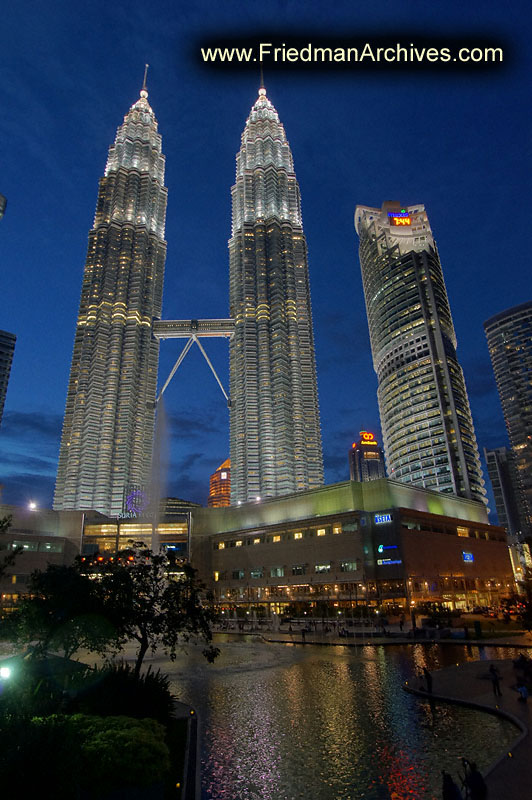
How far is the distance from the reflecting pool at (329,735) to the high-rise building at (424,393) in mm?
139630

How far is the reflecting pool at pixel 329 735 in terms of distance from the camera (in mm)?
13500

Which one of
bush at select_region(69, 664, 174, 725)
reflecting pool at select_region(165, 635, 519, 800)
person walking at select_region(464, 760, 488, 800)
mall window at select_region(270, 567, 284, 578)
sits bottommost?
reflecting pool at select_region(165, 635, 519, 800)

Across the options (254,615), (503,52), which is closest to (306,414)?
(254,615)

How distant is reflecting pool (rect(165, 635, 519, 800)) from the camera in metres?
13.5

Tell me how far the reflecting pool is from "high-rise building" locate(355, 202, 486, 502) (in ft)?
458

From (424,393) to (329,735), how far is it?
167 m

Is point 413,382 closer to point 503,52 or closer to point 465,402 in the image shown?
point 465,402

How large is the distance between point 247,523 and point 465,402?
92.1 metres

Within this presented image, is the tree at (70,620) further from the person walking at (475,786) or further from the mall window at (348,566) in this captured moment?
the mall window at (348,566)

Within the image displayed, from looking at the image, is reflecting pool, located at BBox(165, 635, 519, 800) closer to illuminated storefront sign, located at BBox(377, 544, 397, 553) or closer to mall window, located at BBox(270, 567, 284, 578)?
illuminated storefront sign, located at BBox(377, 544, 397, 553)

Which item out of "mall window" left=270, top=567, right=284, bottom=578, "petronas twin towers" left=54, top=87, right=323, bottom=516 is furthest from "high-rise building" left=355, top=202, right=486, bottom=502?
"mall window" left=270, top=567, right=284, bottom=578

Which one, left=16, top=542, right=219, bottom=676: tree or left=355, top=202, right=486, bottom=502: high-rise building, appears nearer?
left=16, top=542, right=219, bottom=676: tree

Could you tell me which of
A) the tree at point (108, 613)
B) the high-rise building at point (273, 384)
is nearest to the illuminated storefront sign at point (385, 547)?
the high-rise building at point (273, 384)

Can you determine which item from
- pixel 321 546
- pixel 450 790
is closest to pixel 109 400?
pixel 321 546
